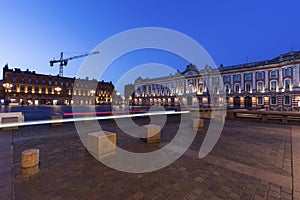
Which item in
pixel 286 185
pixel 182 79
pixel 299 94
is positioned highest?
pixel 182 79

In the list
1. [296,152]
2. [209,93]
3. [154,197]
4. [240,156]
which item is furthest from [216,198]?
[209,93]

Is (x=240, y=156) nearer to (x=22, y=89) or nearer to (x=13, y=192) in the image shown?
(x=13, y=192)

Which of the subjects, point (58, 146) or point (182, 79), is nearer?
point (58, 146)

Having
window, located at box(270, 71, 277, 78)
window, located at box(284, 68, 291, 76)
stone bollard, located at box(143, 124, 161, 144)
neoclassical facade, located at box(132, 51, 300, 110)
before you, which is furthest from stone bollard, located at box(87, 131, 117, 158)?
window, located at box(270, 71, 277, 78)

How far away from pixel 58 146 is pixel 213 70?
56636mm

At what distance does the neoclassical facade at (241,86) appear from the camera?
38.5 metres

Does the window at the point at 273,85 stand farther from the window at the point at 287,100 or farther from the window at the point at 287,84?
the window at the point at 287,100

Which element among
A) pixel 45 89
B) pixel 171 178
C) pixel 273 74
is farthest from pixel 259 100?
pixel 45 89

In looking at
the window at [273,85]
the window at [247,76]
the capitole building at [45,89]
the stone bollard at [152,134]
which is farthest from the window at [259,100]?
the capitole building at [45,89]

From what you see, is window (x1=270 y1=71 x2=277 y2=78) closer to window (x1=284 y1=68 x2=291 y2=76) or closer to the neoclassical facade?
the neoclassical facade

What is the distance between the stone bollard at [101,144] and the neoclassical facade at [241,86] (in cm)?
4526

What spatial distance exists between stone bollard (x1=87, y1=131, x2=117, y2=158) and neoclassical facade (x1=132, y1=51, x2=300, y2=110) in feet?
149

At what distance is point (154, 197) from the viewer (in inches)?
112

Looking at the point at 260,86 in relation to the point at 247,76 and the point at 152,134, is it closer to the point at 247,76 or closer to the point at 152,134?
the point at 247,76
